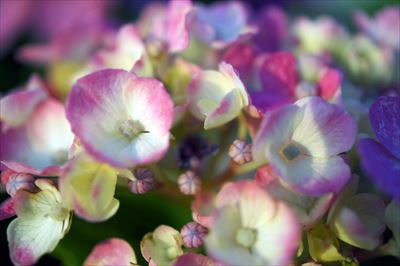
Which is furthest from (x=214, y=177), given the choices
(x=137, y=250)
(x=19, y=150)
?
(x=19, y=150)

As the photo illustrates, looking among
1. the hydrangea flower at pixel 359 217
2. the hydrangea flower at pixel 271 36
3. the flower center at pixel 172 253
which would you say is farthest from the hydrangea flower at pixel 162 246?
the hydrangea flower at pixel 271 36

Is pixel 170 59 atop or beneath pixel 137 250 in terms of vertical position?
atop

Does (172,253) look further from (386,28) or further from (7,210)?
(386,28)

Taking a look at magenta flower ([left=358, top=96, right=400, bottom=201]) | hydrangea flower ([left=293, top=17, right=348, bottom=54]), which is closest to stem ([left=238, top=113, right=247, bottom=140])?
magenta flower ([left=358, top=96, right=400, bottom=201])

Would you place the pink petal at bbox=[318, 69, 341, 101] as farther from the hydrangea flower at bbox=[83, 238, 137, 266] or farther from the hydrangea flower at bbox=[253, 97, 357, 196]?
the hydrangea flower at bbox=[83, 238, 137, 266]

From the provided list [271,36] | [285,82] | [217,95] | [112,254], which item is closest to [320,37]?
[271,36]

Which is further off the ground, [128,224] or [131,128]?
[131,128]

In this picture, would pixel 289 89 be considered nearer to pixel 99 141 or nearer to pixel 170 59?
pixel 170 59

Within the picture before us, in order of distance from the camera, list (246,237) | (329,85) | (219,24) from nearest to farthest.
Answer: (246,237)
(329,85)
(219,24)
